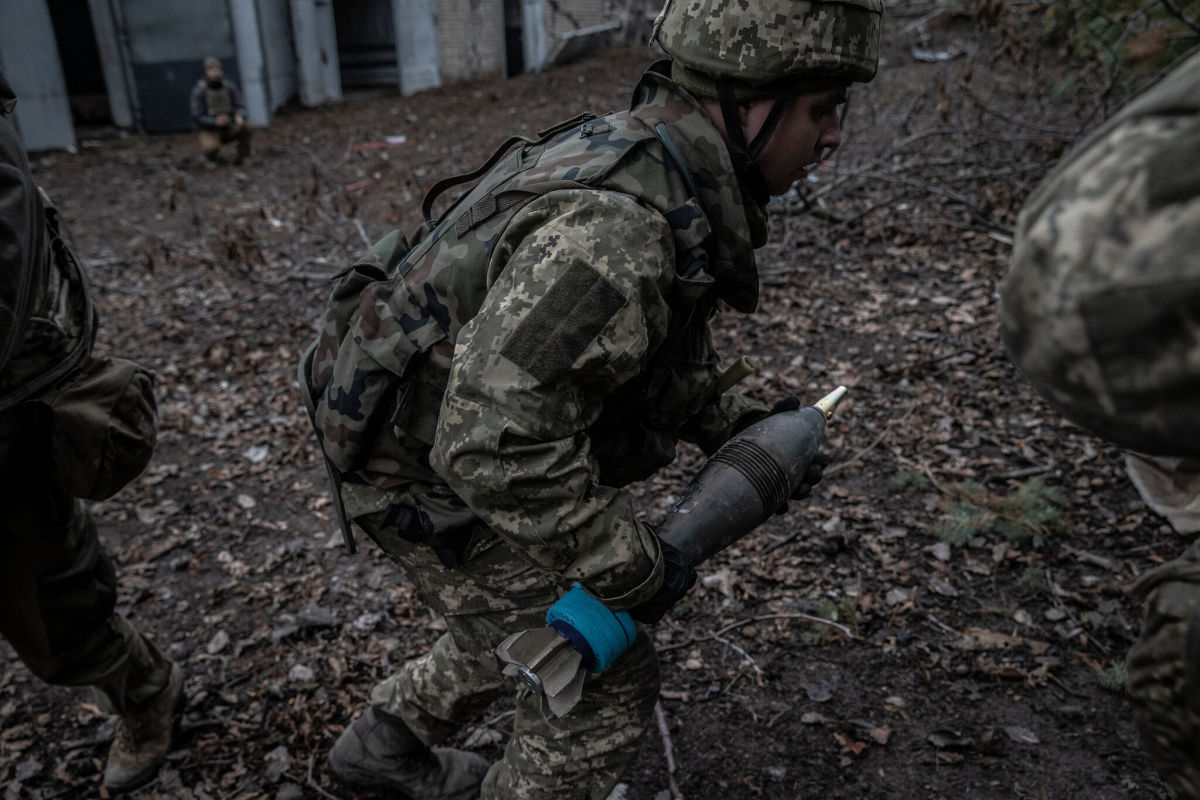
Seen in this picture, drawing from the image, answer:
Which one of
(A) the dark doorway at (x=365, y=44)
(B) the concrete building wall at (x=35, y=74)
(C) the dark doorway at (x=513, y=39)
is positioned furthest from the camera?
(C) the dark doorway at (x=513, y=39)

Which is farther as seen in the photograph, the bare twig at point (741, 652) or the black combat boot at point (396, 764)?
the bare twig at point (741, 652)

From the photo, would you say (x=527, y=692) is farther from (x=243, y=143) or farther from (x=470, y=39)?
(x=470, y=39)

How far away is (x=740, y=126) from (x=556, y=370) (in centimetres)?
82

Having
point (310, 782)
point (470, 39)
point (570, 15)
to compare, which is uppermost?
point (570, 15)

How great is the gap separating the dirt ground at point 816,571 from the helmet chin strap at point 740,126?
6.39 feet

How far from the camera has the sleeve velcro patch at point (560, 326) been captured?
1.62 metres

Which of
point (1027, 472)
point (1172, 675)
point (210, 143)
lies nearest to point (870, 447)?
point (1027, 472)

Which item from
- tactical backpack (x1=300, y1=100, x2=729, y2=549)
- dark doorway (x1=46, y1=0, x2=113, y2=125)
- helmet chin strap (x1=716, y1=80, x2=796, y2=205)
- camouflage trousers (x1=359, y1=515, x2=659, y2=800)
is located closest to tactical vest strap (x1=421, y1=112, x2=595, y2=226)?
tactical backpack (x1=300, y1=100, x2=729, y2=549)

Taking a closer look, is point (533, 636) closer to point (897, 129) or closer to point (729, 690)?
point (729, 690)

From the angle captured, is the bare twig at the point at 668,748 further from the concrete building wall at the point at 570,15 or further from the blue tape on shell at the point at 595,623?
the concrete building wall at the point at 570,15

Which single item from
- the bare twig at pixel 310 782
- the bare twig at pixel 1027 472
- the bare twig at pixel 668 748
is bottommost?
the bare twig at pixel 310 782

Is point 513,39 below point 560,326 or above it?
below

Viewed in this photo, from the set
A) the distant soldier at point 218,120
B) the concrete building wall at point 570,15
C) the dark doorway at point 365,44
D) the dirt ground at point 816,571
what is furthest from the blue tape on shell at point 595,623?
the concrete building wall at point 570,15

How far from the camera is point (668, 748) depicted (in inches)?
111
